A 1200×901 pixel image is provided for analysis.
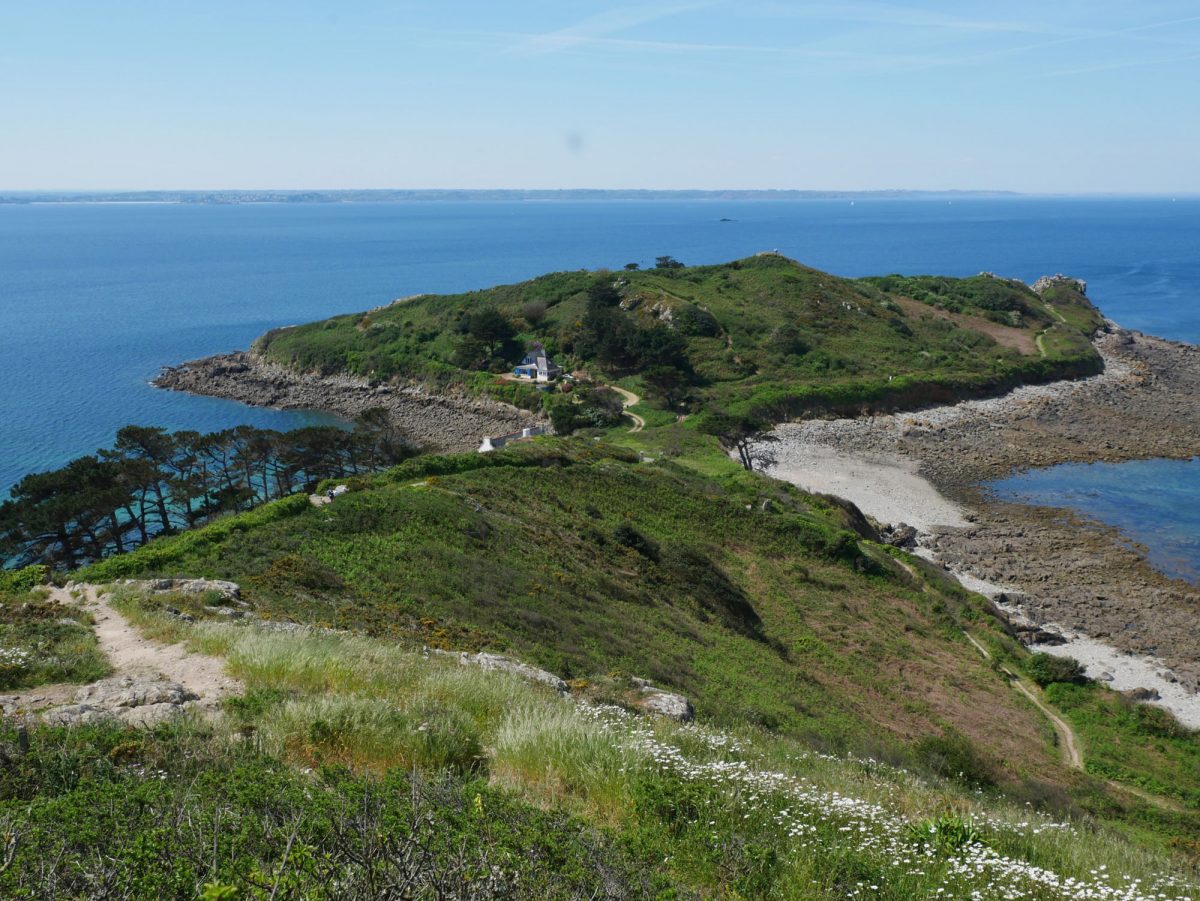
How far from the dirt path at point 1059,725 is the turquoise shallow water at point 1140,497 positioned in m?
16.8

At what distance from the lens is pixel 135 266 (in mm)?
187750

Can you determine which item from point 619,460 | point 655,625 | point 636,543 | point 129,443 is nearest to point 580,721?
point 655,625

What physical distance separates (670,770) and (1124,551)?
43578 millimetres

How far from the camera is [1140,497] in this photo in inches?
1992

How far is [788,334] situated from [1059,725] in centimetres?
5655

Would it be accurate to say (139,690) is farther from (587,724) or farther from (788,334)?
(788,334)

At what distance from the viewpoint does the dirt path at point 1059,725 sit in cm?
2414

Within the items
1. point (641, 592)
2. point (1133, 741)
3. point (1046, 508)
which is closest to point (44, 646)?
point (641, 592)

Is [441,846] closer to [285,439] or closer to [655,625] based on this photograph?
[655,625]

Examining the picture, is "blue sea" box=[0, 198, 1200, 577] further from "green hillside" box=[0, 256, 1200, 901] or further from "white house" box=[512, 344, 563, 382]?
"green hillside" box=[0, 256, 1200, 901]

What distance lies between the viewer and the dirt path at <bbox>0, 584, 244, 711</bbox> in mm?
10195

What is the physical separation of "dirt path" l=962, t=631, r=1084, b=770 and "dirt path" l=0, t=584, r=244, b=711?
2377 centimetres

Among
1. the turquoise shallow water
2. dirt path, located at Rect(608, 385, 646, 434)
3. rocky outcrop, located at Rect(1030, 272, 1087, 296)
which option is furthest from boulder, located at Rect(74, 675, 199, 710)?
rocky outcrop, located at Rect(1030, 272, 1087, 296)

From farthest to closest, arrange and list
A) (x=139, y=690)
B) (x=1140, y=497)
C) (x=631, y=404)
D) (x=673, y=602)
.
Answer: (x=631, y=404), (x=1140, y=497), (x=673, y=602), (x=139, y=690)
